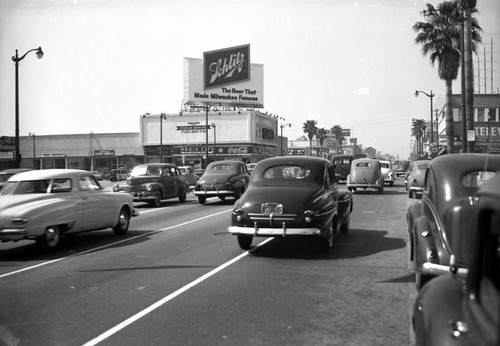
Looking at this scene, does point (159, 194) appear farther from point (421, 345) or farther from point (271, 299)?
point (421, 345)

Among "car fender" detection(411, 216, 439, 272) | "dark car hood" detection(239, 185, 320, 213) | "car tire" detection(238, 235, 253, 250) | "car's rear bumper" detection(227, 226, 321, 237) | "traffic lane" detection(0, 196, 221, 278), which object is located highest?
"dark car hood" detection(239, 185, 320, 213)

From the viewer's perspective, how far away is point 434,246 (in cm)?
516

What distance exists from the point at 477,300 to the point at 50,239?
27.2 feet

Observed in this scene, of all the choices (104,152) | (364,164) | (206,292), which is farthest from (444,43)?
(104,152)

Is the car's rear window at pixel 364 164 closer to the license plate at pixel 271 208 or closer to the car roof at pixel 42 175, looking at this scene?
the license plate at pixel 271 208

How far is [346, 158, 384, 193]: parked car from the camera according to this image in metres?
24.5

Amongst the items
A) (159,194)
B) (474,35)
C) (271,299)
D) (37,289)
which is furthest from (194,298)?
(474,35)

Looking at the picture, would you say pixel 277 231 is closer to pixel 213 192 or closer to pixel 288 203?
pixel 288 203

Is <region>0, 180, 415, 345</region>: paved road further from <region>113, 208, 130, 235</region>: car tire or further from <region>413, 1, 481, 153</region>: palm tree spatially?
<region>413, 1, 481, 153</region>: palm tree

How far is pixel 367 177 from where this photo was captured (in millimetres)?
24594

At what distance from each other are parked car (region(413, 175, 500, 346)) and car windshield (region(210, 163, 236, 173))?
1725 centimetres

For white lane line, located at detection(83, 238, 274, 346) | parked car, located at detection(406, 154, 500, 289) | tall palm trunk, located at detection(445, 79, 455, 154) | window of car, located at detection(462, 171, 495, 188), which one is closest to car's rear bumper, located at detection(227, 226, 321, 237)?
white lane line, located at detection(83, 238, 274, 346)

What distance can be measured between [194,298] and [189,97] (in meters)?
58.6

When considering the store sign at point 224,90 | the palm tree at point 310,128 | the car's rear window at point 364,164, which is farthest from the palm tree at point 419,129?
the car's rear window at point 364,164
